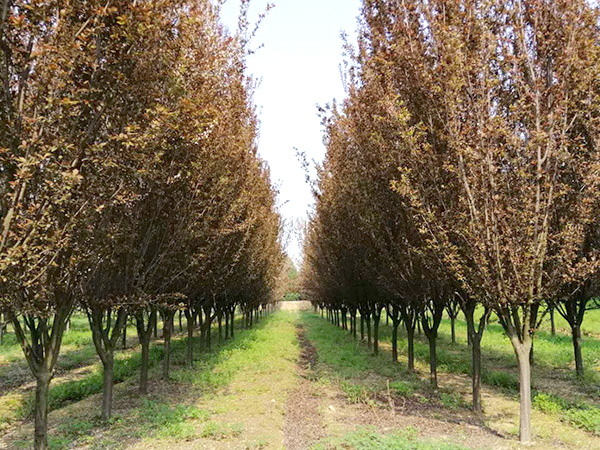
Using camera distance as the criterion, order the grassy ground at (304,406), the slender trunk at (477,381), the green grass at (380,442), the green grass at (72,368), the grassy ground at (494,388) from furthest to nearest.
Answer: the green grass at (72,368) < the slender trunk at (477,381) < the grassy ground at (494,388) < the grassy ground at (304,406) < the green grass at (380,442)

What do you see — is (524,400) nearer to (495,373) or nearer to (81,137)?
(495,373)

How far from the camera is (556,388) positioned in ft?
41.3

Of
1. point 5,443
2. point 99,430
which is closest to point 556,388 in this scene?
point 99,430

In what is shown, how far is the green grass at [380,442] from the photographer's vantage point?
632 centimetres

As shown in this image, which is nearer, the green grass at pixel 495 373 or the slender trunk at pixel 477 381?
the slender trunk at pixel 477 381

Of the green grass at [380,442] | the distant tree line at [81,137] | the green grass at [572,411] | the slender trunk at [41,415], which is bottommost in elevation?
the green grass at [572,411]

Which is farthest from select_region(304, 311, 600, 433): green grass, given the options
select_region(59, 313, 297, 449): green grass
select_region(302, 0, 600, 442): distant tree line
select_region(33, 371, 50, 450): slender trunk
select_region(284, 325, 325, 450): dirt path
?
select_region(33, 371, 50, 450): slender trunk

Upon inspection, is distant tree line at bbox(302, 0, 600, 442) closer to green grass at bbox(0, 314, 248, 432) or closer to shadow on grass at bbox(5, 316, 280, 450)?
shadow on grass at bbox(5, 316, 280, 450)

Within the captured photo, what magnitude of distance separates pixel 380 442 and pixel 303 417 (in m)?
2.71

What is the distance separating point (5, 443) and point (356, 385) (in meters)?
7.95

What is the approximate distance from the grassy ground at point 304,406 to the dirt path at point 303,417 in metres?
0.03

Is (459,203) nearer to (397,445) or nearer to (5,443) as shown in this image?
(397,445)

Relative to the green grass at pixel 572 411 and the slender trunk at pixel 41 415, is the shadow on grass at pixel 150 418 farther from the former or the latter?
the green grass at pixel 572 411

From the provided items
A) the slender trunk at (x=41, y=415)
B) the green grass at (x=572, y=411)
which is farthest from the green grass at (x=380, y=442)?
the slender trunk at (x=41, y=415)
